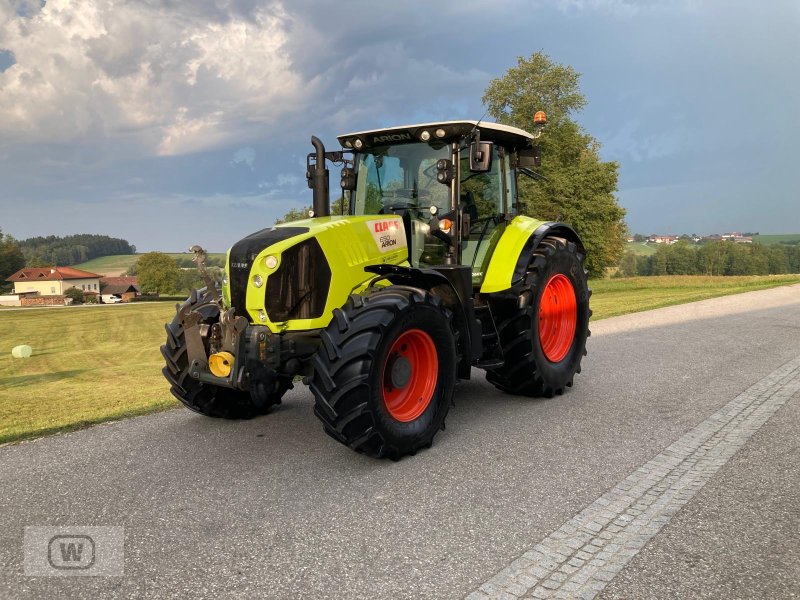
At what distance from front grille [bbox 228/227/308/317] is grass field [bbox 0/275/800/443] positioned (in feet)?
6.60

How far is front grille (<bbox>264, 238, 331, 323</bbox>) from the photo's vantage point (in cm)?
451

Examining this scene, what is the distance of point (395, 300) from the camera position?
4422 millimetres

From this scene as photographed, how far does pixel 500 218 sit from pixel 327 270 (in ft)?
7.86

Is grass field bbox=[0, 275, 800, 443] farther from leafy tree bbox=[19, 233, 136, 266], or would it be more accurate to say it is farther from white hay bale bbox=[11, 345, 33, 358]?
leafy tree bbox=[19, 233, 136, 266]

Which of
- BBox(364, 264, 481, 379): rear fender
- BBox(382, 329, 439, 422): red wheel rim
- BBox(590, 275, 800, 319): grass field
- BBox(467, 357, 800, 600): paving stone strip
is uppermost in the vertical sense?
BBox(364, 264, 481, 379): rear fender

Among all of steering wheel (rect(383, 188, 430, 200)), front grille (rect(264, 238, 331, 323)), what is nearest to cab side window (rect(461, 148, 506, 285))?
steering wheel (rect(383, 188, 430, 200))

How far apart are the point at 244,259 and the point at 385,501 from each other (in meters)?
2.05

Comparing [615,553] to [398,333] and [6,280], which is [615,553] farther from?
[6,280]

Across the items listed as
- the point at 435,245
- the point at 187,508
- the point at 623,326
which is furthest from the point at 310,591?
the point at 623,326

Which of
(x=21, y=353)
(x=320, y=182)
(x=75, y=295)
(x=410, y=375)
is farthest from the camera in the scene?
(x=75, y=295)

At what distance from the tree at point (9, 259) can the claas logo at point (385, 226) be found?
357 ft

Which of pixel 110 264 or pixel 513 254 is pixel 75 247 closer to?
pixel 110 264

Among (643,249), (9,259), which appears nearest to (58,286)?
(9,259)

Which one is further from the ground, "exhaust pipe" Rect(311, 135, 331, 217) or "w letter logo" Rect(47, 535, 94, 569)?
"exhaust pipe" Rect(311, 135, 331, 217)
